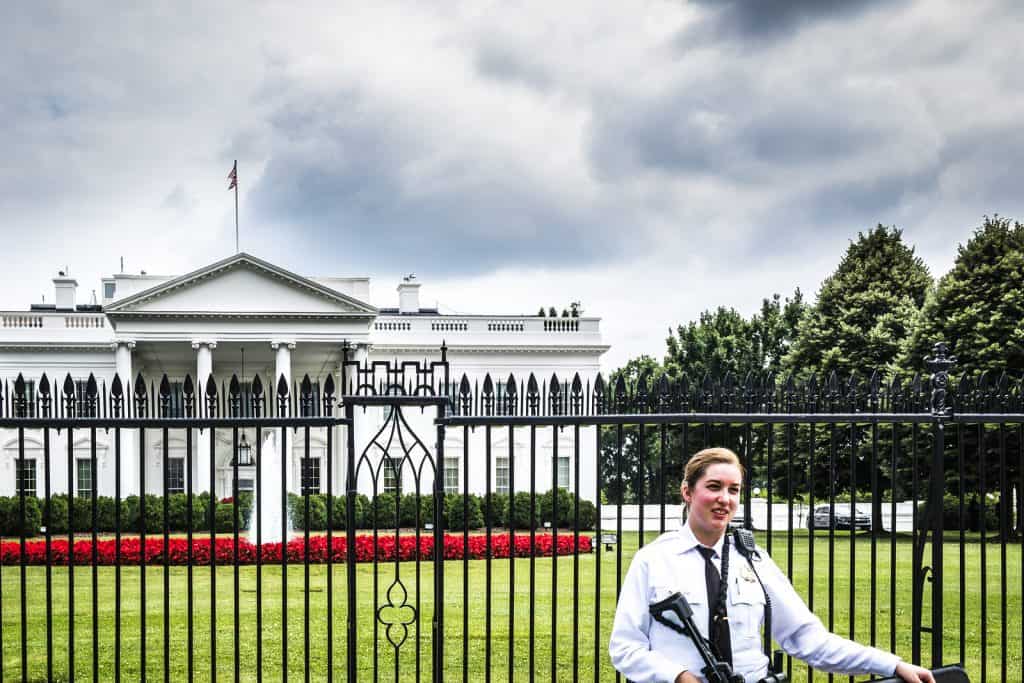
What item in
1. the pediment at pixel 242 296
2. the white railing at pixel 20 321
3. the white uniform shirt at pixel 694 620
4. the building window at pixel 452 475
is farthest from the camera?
the white railing at pixel 20 321

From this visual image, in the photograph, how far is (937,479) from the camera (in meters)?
5.66

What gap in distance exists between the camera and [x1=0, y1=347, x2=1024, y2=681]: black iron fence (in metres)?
5.32

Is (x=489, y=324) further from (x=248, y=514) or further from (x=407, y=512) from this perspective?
(x=248, y=514)

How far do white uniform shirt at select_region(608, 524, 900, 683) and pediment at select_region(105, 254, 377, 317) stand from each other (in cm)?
3494

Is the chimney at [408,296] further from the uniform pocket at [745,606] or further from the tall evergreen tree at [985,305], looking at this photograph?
the uniform pocket at [745,606]

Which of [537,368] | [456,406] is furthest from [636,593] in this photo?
[537,368]

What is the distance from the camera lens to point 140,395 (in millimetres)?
5621

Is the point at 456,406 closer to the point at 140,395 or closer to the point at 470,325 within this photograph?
the point at 140,395

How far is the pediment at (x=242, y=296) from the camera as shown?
121ft

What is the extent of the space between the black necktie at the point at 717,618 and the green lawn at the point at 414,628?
2.05 m

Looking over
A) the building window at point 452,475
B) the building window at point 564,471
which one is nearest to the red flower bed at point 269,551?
the building window at point 564,471

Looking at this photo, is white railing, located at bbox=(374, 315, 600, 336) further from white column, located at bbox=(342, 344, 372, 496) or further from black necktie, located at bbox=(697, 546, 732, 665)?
black necktie, located at bbox=(697, 546, 732, 665)

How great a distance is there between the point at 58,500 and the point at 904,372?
21137 mm

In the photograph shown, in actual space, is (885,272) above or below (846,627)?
above
